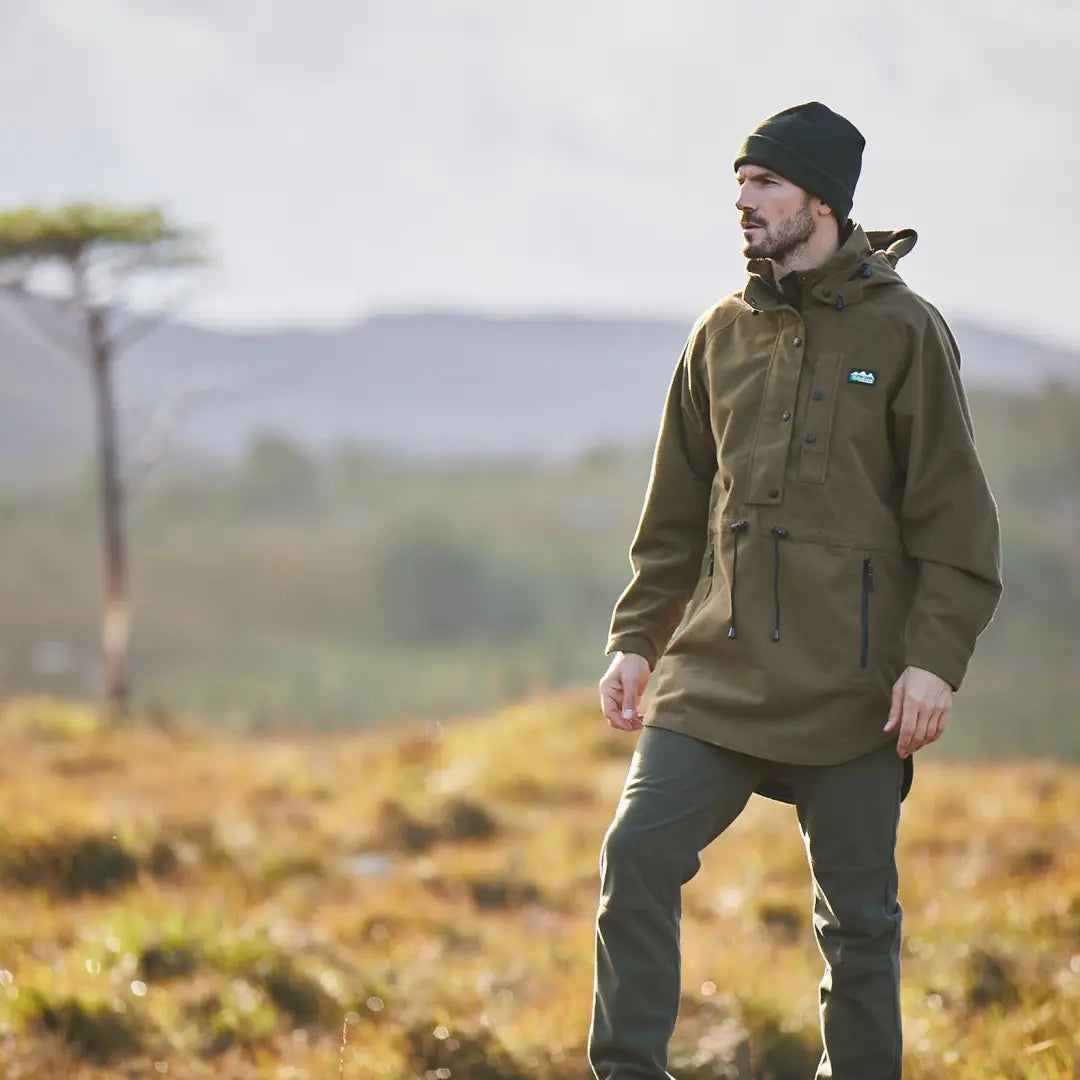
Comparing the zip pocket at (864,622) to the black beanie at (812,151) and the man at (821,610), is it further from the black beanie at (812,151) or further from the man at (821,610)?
the black beanie at (812,151)

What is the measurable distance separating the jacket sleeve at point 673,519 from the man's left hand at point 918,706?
57cm

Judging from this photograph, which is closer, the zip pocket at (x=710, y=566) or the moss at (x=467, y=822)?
the zip pocket at (x=710, y=566)

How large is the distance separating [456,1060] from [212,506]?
170 feet

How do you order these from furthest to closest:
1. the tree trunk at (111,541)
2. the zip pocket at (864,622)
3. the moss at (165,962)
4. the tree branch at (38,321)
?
the tree trunk at (111,541) < the tree branch at (38,321) < the moss at (165,962) < the zip pocket at (864,622)

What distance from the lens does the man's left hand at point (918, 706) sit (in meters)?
2.65

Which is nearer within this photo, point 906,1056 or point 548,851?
point 906,1056

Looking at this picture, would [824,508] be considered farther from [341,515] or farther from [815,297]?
[341,515]

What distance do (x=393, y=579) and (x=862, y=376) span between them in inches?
1688

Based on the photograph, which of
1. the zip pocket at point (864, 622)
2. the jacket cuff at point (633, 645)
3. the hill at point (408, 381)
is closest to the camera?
the zip pocket at point (864, 622)

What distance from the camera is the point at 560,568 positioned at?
4928cm

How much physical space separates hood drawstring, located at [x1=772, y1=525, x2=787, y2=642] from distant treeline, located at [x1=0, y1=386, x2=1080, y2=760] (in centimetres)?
2449

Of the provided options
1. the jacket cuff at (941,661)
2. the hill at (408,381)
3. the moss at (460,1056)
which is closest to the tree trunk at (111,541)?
the moss at (460,1056)

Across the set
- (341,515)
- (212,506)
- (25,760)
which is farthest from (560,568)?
(25,760)

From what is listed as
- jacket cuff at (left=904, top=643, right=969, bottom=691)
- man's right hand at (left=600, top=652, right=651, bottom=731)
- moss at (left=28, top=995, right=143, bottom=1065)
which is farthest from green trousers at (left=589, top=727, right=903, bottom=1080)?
moss at (left=28, top=995, right=143, bottom=1065)
